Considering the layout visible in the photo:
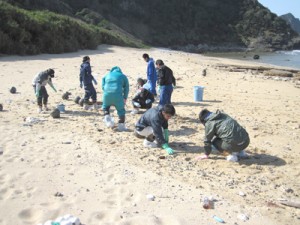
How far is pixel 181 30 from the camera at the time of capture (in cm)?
9125

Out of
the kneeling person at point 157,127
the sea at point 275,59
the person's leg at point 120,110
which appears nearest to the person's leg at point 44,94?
the person's leg at point 120,110

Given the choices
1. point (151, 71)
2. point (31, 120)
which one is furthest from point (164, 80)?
point (31, 120)

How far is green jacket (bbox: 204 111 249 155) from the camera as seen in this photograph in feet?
22.5

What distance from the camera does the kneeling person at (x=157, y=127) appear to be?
7.20 metres

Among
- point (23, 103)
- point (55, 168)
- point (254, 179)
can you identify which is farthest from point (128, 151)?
point (23, 103)

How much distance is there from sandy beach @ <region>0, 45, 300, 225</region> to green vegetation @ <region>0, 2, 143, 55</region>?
486 inches

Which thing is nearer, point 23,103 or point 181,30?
point 23,103

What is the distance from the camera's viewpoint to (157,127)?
736 centimetres

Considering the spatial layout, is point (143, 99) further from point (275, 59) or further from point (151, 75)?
point (275, 59)

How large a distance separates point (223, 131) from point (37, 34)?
20932mm

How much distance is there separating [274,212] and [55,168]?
3.48m

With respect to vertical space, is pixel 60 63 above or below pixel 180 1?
below

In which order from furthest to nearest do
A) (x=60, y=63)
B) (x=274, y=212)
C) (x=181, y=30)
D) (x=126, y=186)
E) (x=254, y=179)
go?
(x=181, y=30) → (x=60, y=63) → (x=254, y=179) → (x=126, y=186) → (x=274, y=212)

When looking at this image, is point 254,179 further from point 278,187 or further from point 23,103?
point 23,103
